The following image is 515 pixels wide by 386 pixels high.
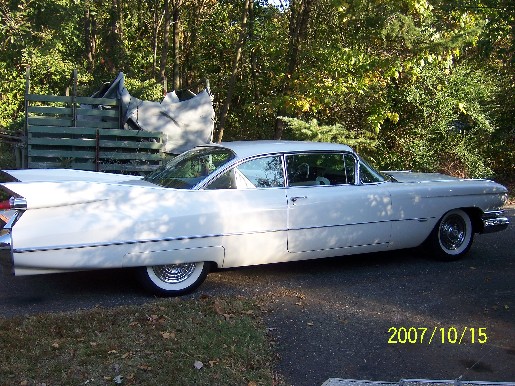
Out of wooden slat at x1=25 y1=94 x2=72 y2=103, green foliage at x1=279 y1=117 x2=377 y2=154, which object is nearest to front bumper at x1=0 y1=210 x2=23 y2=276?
wooden slat at x1=25 y1=94 x2=72 y2=103

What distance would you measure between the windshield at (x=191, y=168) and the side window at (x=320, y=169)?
71 centimetres

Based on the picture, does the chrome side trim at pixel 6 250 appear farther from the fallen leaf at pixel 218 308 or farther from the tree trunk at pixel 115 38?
the tree trunk at pixel 115 38

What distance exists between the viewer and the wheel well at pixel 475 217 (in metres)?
7.39

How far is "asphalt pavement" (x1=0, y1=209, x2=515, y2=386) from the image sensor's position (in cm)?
436

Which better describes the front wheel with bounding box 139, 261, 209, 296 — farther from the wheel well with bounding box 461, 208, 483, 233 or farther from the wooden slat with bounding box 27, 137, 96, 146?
the wooden slat with bounding box 27, 137, 96, 146

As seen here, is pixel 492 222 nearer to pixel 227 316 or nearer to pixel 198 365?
pixel 227 316

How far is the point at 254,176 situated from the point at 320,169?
85cm

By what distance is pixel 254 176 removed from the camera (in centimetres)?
618

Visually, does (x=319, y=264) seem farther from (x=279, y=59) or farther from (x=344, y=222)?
(x=279, y=59)

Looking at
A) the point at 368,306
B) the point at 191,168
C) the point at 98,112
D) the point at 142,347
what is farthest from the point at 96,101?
the point at 142,347

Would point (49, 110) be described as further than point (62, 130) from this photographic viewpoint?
Yes

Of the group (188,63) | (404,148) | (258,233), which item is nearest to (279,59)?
(404,148)

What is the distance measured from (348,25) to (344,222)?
8583 millimetres

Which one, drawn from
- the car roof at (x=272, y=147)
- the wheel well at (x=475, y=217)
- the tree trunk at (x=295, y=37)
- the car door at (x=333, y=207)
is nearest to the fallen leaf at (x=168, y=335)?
the car door at (x=333, y=207)
